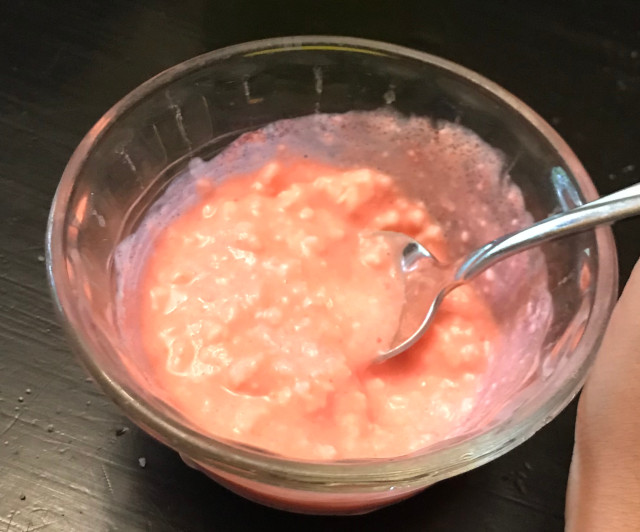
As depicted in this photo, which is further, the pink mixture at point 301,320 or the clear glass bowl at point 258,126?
the pink mixture at point 301,320

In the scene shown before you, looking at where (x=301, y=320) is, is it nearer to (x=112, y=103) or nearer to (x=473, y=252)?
(x=473, y=252)

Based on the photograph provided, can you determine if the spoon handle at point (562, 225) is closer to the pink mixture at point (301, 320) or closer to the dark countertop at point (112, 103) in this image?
the pink mixture at point (301, 320)

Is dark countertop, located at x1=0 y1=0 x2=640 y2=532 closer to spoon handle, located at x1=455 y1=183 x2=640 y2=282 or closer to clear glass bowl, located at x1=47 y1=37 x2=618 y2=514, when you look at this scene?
clear glass bowl, located at x1=47 y1=37 x2=618 y2=514

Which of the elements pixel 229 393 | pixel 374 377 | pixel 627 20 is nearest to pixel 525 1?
pixel 627 20

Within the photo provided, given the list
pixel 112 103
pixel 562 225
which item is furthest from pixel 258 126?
pixel 562 225

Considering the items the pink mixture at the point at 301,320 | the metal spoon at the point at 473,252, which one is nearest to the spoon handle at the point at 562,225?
the metal spoon at the point at 473,252

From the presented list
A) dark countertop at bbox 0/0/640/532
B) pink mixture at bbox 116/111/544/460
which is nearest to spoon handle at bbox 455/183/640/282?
pink mixture at bbox 116/111/544/460
